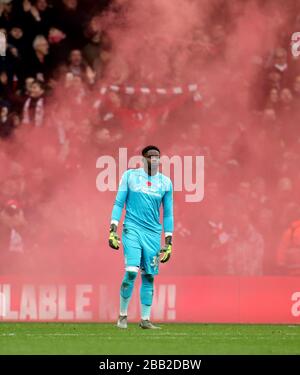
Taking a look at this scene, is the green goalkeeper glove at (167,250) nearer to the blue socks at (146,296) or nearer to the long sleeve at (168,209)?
the long sleeve at (168,209)

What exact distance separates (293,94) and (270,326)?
183 inches

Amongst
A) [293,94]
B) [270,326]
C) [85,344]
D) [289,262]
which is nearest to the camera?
[85,344]

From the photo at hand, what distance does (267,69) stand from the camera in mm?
17281

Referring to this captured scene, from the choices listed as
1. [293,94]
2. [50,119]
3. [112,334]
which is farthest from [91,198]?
[112,334]

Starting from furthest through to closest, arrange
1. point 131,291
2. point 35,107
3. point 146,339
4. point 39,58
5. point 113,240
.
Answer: point 39,58 → point 35,107 → point 131,291 → point 113,240 → point 146,339

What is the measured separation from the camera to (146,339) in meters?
11.0

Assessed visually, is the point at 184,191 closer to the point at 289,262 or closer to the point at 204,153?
the point at 204,153

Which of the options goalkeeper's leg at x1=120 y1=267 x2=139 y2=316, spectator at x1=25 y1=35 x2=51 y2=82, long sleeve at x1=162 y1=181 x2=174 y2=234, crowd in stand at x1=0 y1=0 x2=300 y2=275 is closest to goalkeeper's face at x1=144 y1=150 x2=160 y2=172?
long sleeve at x1=162 y1=181 x2=174 y2=234

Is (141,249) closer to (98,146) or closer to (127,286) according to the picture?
(127,286)

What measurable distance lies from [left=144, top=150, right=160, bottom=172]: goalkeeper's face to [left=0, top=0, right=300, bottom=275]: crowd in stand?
3.33 meters

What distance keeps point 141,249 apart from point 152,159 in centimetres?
95

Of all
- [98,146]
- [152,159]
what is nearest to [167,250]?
[152,159]

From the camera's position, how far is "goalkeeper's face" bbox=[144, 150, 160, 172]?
1234 cm

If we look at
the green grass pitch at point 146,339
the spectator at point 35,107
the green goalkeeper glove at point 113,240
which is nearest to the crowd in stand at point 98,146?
the spectator at point 35,107
